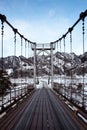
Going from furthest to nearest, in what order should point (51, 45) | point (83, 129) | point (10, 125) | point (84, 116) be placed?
1. point (51, 45)
2. point (84, 116)
3. point (10, 125)
4. point (83, 129)

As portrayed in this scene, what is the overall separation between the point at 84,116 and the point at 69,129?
1394 millimetres

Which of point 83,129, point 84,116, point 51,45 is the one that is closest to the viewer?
point 83,129

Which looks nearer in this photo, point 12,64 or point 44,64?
point 12,64

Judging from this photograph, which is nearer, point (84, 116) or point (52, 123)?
point (52, 123)

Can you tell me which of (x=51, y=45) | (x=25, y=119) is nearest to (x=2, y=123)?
(x=25, y=119)

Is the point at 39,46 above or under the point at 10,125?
above

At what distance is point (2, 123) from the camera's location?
20.1 feet

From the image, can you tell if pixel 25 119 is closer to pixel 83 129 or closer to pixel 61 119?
pixel 61 119

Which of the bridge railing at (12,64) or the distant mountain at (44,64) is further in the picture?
the distant mountain at (44,64)

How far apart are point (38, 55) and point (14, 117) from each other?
1978 cm

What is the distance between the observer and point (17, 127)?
225 inches

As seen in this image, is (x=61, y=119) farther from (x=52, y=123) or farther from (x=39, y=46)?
(x=39, y=46)

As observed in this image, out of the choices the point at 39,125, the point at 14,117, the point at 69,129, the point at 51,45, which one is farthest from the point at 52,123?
the point at 51,45

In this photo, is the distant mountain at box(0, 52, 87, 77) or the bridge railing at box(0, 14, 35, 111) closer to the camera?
the bridge railing at box(0, 14, 35, 111)
